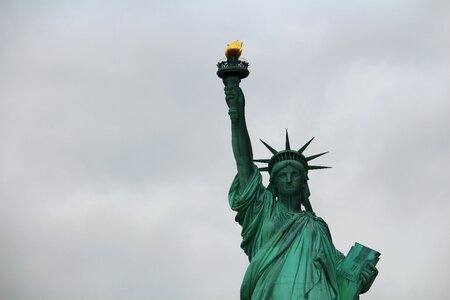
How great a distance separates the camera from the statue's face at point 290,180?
2709 centimetres

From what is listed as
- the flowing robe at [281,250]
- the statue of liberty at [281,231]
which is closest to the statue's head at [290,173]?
the statue of liberty at [281,231]

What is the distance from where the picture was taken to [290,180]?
2708cm

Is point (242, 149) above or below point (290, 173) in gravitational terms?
above

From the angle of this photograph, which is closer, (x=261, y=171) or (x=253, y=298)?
(x=253, y=298)

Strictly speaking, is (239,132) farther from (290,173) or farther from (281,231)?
(281,231)

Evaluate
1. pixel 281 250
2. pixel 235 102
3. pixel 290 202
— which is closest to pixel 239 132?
pixel 235 102

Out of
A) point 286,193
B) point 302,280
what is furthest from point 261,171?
point 302,280

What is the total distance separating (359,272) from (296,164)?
2740mm

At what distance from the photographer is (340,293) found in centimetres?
2594

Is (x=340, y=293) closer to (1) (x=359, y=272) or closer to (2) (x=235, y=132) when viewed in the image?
(1) (x=359, y=272)

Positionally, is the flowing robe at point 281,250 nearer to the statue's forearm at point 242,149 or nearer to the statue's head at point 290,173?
the statue's forearm at point 242,149

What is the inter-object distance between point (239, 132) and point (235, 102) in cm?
65

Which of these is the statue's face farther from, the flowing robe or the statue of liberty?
the flowing robe

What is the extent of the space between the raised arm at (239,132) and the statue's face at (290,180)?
0.70 m
